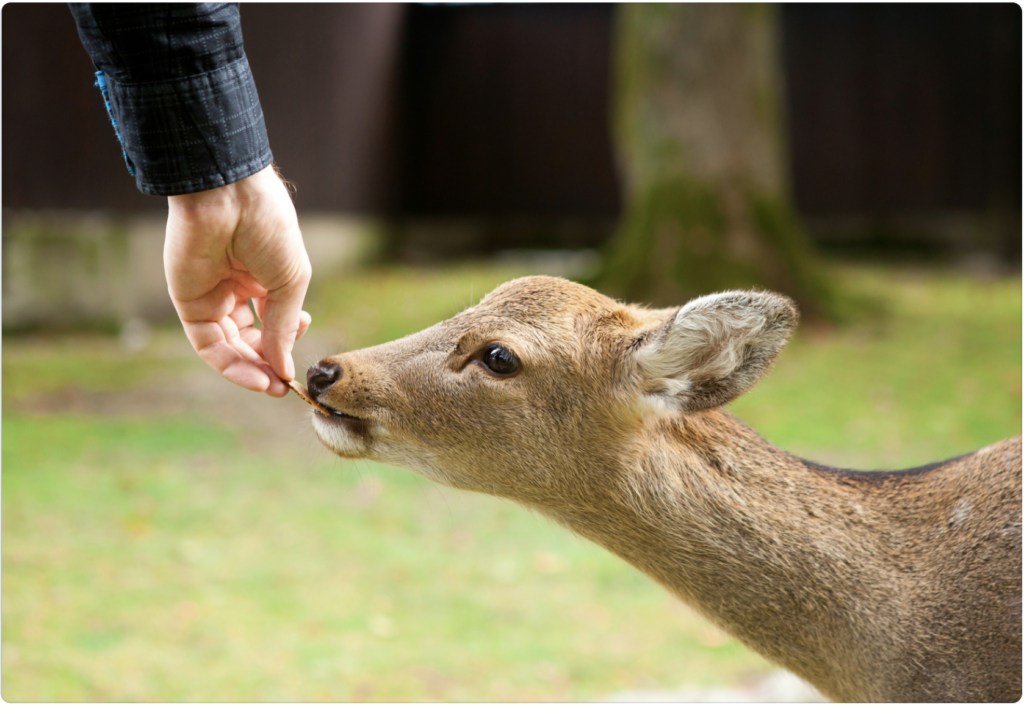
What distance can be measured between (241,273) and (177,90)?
56 centimetres

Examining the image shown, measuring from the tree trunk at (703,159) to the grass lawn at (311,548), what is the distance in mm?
1026

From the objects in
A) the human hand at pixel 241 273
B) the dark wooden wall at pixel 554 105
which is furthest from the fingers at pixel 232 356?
the dark wooden wall at pixel 554 105

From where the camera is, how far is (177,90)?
1.89m

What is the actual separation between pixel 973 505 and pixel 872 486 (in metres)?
0.26

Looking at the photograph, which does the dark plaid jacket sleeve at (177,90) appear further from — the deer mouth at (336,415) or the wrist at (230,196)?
the deer mouth at (336,415)

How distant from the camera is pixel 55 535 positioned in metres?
5.56

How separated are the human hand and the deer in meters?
0.20

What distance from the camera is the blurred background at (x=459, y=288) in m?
4.70

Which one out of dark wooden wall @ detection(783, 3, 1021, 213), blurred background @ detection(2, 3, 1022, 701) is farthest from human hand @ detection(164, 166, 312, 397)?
dark wooden wall @ detection(783, 3, 1021, 213)

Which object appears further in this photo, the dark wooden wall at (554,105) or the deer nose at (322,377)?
the dark wooden wall at (554,105)

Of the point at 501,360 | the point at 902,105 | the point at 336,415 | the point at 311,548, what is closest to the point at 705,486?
the point at 501,360

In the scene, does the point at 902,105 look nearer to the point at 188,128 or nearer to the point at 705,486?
the point at 705,486

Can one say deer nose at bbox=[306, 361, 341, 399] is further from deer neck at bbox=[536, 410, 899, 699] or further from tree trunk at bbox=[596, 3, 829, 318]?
tree trunk at bbox=[596, 3, 829, 318]

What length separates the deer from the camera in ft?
8.32
